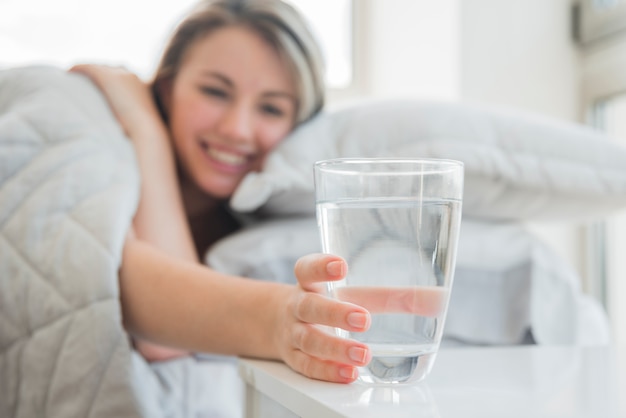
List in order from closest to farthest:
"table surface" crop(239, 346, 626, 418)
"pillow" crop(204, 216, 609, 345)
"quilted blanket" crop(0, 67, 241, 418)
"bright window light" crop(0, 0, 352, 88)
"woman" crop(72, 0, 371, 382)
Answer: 1. "table surface" crop(239, 346, 626, 418)
2. "quilted blanket" crop(0, 67, 241, 418)
3. "pillow" crop(204, 216, 609, 345)
4. "woman" crop(72, 0, 371, 382)
5. "bright window light" crop(0, 0, 352, 88)

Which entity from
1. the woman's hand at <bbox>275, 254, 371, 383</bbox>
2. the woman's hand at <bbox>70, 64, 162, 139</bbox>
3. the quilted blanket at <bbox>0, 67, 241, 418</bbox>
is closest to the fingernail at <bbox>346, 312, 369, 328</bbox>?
the woman's hand at <bbox>275, 254, 371, 383</bbox>

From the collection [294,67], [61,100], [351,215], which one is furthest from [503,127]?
[351,215]

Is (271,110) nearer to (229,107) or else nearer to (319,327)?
(229,107)

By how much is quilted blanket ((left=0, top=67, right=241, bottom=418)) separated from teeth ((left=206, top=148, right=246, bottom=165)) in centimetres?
30

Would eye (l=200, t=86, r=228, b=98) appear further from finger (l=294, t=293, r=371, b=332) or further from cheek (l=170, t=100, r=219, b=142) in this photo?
finger (l=294, t=293, r=371, b=332)

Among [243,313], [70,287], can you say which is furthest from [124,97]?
[243,313]

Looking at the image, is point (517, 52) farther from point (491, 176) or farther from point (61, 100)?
point (61, 100)

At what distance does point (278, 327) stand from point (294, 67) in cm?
77

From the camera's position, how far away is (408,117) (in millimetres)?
1089

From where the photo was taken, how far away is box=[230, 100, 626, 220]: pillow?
3.43ft

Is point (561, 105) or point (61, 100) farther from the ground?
point (61, 100)

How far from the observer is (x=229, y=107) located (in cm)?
125

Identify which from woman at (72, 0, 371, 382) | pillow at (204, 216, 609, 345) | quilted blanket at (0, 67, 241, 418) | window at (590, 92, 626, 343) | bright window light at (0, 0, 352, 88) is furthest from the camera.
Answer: window at (590, 92, 626, 343)

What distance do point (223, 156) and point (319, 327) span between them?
771 mm
